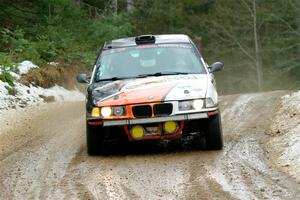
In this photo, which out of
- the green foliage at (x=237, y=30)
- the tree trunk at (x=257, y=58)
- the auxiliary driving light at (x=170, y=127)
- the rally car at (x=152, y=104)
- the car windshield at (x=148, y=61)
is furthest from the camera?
the tree trunk at (x=257, y=58)

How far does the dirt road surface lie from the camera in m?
6.51

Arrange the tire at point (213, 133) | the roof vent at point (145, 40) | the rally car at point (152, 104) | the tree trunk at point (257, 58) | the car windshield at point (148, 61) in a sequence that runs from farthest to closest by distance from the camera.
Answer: the tree trunk at point (257, 58), the roof vent at point (145, 40), the car windshield at point (148, 61), the tire at point (213, 133), the rally car at point (152, 104)

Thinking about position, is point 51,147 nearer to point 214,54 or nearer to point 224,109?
point 224,109

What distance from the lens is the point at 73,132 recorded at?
432 inches

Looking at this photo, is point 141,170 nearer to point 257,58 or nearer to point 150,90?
point 150,90

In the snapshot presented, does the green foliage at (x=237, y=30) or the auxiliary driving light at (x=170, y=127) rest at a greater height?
the auxiliary driving light at (x=170, y=127)

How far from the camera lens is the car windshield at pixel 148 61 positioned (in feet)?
30.6

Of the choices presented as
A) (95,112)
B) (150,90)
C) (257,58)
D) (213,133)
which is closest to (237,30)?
(257,58)

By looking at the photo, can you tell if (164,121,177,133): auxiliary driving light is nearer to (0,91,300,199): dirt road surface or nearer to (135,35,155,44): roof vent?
(0,91,300,199): dirt road surface

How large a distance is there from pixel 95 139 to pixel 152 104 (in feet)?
3.29

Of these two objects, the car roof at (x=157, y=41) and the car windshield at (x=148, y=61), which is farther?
the car roof at (x=157, y=41)

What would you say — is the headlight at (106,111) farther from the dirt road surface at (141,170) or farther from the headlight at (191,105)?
the headlight at (191,105)

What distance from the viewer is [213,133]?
8.40 m

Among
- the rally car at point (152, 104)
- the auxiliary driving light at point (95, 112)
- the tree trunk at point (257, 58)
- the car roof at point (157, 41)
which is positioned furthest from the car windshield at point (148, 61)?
the tree trunk at point (257, 58)
